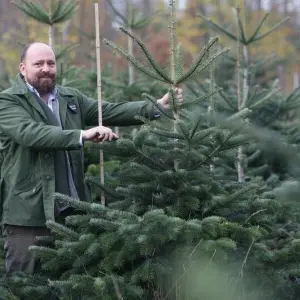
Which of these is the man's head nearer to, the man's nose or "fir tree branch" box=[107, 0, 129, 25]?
the man's nose

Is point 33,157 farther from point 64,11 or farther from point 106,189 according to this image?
point 64,11

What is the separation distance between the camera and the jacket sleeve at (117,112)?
4.80m

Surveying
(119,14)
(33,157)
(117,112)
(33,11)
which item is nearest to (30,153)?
(33,157)

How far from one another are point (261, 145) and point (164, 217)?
7.11ft

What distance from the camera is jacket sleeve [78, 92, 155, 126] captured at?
4.80 meters

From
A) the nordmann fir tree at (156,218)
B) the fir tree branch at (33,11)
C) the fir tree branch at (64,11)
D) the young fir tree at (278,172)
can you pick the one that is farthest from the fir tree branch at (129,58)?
the fir tree branch at (64,11)

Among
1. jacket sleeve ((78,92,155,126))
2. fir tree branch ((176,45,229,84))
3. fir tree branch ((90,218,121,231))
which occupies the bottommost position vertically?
fir tree branch ((90,218,121,231))

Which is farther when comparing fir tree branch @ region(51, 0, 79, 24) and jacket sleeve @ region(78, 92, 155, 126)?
fir tree branch @ region(51, 0, 79, 24)

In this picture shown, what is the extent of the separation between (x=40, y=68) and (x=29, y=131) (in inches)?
22.9

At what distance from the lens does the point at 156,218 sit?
12.5 ft

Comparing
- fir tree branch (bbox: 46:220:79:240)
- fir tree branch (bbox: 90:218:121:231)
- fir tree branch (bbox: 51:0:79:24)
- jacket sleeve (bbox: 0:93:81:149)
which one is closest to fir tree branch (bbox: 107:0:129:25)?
fir tree branch (bbox: 51:0:79:24)

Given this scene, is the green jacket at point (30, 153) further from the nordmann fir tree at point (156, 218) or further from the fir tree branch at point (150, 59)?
the fir tree branch at point (150, 59)

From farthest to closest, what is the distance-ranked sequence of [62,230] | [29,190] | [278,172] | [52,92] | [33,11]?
1. [278,172]
2. [33,11]
3. [52,92]
4. [29,190]
5. [62,230]

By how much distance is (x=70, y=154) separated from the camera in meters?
4.66
